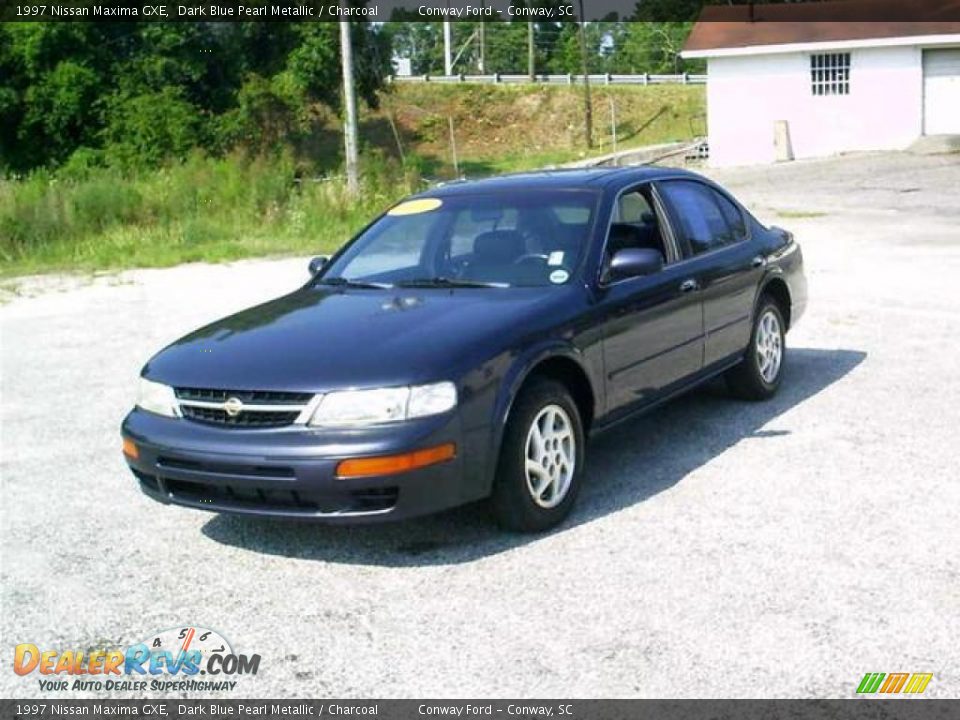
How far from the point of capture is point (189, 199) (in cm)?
2184

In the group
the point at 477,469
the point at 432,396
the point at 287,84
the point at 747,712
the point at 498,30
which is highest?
the point at 498,30

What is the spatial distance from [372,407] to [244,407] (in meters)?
0.54

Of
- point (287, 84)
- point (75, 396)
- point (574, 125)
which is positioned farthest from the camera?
point (574, 125)

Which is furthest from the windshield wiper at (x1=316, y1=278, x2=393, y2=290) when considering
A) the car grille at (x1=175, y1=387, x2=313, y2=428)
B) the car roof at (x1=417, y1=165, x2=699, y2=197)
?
the car grille at (x1=175, y1=387, x2=313, y2=428)

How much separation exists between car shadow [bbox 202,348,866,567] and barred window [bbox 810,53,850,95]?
29.5m

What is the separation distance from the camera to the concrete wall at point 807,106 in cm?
3450

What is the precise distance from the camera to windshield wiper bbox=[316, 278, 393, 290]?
20.4 feet

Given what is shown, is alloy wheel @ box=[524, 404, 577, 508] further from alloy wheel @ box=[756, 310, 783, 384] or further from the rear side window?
alloy wheel @ box=[756, 310, 783, 384]

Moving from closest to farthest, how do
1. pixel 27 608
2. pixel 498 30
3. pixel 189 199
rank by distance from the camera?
pixel 27 608 < pixel 189 199 < pixel 498 30

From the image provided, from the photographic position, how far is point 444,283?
6012 millimetres

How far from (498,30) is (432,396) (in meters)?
92.0

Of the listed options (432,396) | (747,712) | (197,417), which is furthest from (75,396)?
(747,712)

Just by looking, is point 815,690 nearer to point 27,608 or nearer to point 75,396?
point 27,608

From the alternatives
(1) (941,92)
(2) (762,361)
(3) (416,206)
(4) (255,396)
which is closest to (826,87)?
(1) (941,92)
